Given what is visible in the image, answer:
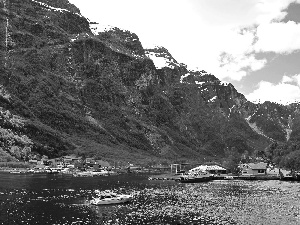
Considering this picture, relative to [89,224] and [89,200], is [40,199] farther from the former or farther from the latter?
[89,224]

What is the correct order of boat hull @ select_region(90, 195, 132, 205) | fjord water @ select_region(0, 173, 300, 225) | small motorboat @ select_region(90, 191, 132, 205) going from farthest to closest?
small motorboat @ select_region(90, 191, 132, 205), boat hull @ select_region(90, 195, 132, 205), fjord water @ select_region(0, 173, 300, 225)

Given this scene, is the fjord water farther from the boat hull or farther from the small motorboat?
the small motorboat

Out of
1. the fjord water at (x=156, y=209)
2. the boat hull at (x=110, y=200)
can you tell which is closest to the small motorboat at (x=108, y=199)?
the boat hull at (x=110, y=200)

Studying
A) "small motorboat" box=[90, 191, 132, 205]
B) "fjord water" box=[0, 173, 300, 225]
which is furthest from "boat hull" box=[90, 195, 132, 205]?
"fjord water" box=[0, 173, 300, 225]

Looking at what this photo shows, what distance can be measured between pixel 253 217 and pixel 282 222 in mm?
8646

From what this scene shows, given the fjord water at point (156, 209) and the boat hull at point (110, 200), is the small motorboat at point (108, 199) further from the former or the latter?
the fjord water at point (156, 209)

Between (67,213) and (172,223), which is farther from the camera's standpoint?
(67,213)

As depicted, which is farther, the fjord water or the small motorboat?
the small motorboat

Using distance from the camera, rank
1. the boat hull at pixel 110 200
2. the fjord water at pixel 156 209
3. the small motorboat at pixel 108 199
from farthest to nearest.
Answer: the small motorboat at pixel 108 199
the boat hull at pixel 110 200
the fjord water at pixel 156 209

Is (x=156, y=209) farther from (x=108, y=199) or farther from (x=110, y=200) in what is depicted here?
(x=108, y=199)

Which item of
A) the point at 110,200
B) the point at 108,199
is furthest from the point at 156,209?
the point at 108,199

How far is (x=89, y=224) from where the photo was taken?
9019cm

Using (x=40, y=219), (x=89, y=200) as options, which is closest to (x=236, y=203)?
(x=89, y=200)

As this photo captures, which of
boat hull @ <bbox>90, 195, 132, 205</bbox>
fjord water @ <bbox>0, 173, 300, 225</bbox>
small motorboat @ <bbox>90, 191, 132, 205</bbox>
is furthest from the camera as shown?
small motorboat @ <bbox>90, 191, 132, 205</bbox>
